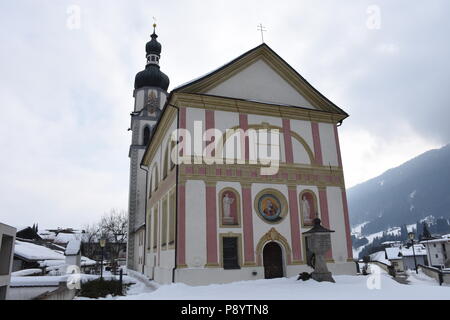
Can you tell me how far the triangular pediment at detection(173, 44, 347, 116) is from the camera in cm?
1919

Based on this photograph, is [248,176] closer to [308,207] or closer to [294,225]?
[294,225]

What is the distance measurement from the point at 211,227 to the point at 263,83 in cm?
895

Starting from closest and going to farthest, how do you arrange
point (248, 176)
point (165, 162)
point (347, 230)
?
point (248, 176) → point (347, 230) → point (165, 162)

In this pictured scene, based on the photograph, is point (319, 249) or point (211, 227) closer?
point (319, 249)

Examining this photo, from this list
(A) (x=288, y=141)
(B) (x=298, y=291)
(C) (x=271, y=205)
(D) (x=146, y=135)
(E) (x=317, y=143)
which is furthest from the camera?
(D) (x=146, y=135)

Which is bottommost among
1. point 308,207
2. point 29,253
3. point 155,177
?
point 29,253

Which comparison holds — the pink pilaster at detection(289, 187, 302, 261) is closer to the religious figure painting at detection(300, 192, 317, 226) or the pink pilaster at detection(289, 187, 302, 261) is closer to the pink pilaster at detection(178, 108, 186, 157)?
the religious figure painting at detection(300, 192, 317, 226)

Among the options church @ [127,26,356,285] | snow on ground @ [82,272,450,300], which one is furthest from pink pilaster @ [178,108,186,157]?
snow on ground @ [82,272,450,300]

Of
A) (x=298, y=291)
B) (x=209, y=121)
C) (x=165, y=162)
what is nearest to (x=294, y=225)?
(x=298, y=291)

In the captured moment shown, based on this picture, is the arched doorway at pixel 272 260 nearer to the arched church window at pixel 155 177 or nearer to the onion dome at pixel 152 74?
the arched church window at pixel 155 177

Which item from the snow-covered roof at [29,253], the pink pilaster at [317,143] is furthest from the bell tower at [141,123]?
the pink pilaster at [317,143]

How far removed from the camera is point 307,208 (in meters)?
19.0

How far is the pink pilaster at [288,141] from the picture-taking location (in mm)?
19312
